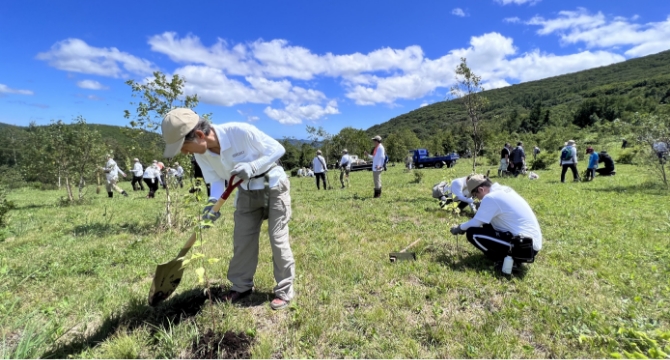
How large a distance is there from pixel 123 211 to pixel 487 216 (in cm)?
972

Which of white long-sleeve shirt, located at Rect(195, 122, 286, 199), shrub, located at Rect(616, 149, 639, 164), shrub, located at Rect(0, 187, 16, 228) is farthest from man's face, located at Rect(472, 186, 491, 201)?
shrub, located at Rect(616, 149, 639, 164)

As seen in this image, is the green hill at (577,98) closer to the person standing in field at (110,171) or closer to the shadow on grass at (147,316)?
the person standing in field at (110,171)

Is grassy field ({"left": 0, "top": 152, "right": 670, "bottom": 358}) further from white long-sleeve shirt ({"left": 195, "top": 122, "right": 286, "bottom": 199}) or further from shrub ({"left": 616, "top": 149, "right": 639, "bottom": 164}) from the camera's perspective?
shrub ({"left": 616, "top": 149, "right": 639, "bottom": 164})

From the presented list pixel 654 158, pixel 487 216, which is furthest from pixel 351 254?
pixel 654 158

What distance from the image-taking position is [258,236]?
316cm

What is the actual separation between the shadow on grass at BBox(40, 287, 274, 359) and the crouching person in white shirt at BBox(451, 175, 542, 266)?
105 inches

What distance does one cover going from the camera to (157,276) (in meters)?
2.94

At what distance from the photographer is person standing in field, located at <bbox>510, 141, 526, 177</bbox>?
50.2 feet

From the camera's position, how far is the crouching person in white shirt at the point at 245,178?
8.51 ft

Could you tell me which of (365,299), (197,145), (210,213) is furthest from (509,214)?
(197,145)

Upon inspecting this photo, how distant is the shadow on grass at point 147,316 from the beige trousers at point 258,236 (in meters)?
0.24

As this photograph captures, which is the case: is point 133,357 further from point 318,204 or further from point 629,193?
point 629,193

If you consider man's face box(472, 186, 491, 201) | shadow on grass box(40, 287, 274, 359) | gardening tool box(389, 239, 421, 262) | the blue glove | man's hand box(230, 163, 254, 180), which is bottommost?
gardening tool box(389, 239, 421, 262)

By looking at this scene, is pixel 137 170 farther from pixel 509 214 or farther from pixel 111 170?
pixel 509 214
